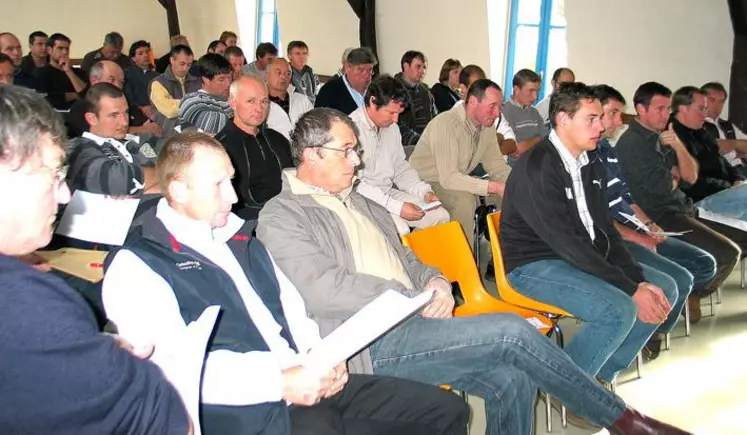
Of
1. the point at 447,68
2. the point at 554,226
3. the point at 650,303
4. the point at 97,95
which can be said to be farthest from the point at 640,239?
the point at 447,68

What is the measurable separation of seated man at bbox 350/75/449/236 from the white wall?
383 centimetres

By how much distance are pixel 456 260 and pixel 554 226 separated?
0.41 m

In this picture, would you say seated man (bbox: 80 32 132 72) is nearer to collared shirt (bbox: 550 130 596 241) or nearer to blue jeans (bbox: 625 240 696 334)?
collared shirt (bbox: 550 130 596 241)

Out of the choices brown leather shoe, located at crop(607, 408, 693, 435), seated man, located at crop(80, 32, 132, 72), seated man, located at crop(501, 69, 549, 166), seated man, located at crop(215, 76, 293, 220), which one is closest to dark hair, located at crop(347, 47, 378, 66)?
seated man, located at crop(501, 69, 549, 166)

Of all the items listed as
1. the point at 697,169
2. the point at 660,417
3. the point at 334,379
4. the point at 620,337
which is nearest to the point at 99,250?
the point at 334,379

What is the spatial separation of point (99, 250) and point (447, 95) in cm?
472

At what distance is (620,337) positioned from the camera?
243cm

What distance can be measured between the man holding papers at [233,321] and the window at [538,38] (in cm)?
685

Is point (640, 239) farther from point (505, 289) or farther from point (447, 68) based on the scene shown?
point (447, 68)

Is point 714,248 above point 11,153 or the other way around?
the other way around

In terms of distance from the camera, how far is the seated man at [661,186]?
353 cm

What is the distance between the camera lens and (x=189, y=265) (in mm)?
1562

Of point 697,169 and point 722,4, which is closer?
point 697,169

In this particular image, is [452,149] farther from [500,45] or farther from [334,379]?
[500,45]
